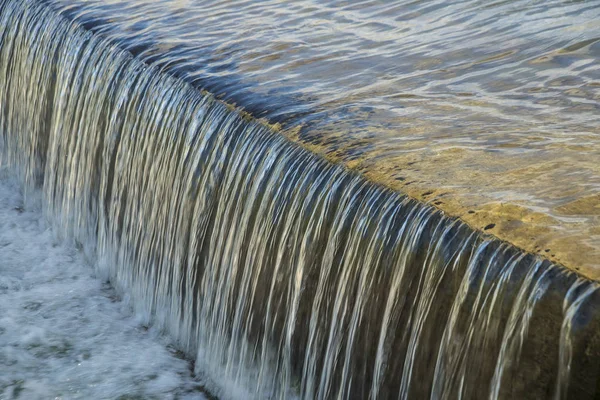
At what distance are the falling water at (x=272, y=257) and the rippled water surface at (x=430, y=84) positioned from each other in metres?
0.14

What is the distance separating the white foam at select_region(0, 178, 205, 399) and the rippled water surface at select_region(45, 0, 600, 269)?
4.69 ft

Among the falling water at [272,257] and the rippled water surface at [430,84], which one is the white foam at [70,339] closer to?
the falling water at [272,257]

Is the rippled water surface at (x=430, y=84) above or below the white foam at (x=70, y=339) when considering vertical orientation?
above

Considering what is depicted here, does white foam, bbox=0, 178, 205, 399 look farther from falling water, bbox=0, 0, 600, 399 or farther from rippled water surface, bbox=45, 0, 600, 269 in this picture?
rippled water surface, bbox=45, 0, 600, 269

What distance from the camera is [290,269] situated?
4.79 metres

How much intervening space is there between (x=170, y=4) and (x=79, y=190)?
1.53 m

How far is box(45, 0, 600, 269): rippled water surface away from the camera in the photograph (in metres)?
4.09

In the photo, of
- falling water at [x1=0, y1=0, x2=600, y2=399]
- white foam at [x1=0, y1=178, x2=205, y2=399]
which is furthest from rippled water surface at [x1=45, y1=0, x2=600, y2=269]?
white foam at [x1=0, y1=178, x2=205, y2=399]

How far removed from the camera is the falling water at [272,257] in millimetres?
3533

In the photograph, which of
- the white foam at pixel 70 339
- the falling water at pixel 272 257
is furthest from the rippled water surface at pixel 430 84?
the white foam at pixel 70 339

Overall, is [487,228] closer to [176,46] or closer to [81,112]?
[176,46]

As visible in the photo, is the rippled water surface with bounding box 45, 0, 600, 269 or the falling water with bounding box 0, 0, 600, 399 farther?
the rippled water surface with bounding box 45, 0, 600, 269

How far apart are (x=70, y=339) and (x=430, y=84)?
2428 millimetres

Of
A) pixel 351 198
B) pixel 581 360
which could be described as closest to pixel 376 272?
pixel 351 198
